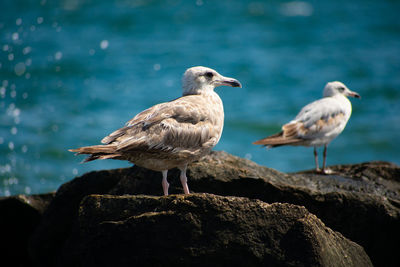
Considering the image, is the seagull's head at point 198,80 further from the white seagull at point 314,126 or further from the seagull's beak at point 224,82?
the white seagull at point 314,126

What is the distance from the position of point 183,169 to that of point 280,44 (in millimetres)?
14792

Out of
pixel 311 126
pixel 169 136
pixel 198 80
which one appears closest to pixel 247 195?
pixel 169 136

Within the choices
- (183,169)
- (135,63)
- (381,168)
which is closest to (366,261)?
(183,169)

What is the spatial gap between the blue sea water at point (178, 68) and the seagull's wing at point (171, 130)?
7.05 meters

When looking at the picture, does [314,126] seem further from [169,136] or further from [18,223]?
[18,223]

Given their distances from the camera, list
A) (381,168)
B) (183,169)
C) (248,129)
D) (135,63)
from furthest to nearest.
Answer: (135,63) → (248,129) → (381,168) → (183,169)

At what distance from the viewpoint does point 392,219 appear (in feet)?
18.2

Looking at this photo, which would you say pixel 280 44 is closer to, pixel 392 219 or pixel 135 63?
pixel 135 63

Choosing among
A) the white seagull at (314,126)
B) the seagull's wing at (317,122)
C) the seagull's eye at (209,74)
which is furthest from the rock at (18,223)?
the seagull's wing at (317,122)

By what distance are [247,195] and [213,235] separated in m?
1.79

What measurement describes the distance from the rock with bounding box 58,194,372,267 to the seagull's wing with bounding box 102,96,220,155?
1019 mm

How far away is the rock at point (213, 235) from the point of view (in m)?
3.90

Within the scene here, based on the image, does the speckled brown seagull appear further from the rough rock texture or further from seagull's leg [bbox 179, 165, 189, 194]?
the rough rock texture

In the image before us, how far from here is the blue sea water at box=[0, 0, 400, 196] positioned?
14281 millimetres
